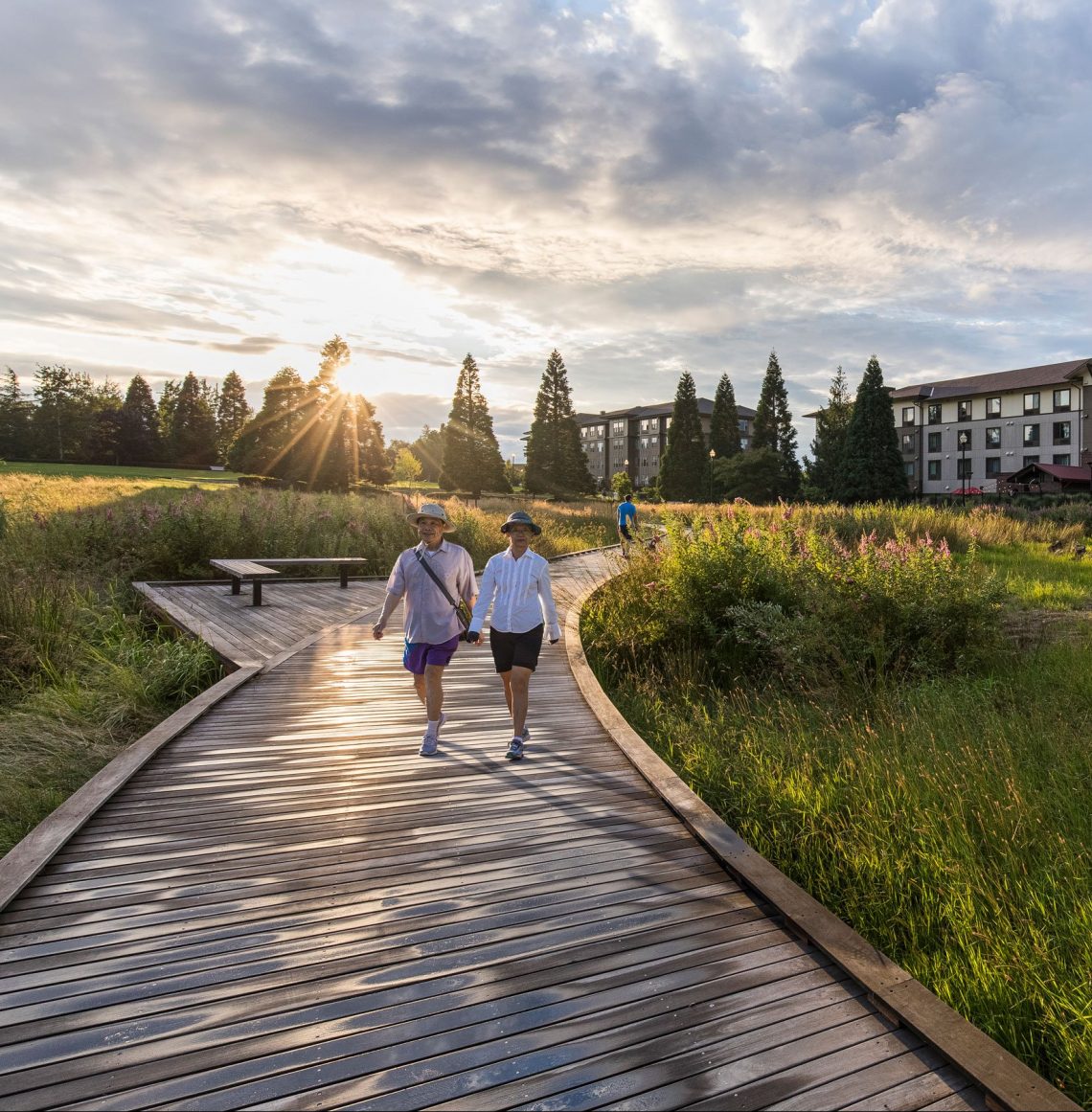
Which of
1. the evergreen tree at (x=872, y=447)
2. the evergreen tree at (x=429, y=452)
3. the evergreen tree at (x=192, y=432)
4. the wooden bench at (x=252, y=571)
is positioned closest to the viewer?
the wooden bench at (x=252, y=571)

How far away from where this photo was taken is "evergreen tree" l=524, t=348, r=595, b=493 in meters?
64.6

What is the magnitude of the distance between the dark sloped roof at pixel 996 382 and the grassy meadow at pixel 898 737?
172ft

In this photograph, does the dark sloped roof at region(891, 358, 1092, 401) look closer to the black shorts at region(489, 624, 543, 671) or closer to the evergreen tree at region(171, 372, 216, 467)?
the black shorts at region(489, 624, 543, 671)

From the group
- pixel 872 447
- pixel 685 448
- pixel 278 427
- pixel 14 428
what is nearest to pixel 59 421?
pixel 14 428

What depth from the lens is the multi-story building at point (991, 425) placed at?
5422 cm

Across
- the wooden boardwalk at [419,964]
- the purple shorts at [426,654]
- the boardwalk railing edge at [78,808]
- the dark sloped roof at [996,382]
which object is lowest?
the wooden boardwalk at [419,964]

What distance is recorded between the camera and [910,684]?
7.82 metres

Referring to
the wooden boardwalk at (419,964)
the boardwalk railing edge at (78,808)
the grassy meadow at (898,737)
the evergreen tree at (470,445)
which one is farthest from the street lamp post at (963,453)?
the boardwalk railing edge at (78,808)

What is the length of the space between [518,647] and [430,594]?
2.69 ft

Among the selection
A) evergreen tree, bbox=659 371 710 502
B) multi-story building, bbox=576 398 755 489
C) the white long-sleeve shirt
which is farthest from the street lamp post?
the white long-sleeve shirt

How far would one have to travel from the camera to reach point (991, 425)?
5956 cm

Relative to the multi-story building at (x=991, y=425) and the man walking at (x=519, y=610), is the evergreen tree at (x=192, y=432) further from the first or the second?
the man walking at (x=519, y=610)

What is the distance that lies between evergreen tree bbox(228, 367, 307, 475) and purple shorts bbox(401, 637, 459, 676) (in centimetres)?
4718

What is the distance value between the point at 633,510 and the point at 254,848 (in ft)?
53.1
